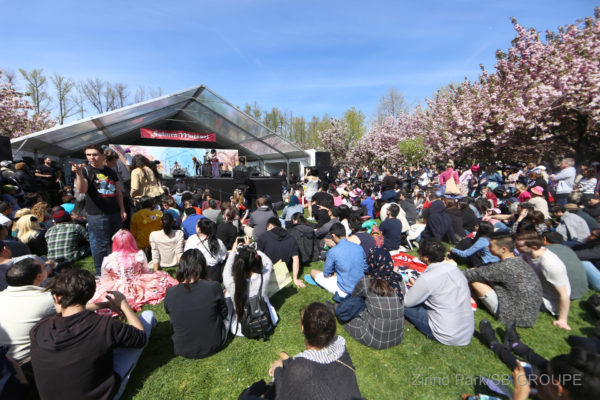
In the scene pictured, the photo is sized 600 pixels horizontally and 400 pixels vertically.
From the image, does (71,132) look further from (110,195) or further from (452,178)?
(452,178)

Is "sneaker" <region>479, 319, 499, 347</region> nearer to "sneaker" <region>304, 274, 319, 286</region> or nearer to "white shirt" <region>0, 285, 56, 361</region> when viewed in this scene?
"sneaker" <region>304, 274, 319, 286</region>

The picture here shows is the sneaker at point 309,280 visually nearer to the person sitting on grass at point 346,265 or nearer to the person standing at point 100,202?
the person sitting on grass at point 346,265

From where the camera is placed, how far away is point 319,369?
1646 millimetres

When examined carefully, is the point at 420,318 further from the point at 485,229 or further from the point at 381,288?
the point at 485,229

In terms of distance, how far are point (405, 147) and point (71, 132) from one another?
23.6 m

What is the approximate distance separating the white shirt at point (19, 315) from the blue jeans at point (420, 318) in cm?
381

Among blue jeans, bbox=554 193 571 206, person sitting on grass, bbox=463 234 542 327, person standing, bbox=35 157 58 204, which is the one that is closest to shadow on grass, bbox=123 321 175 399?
person sitting on grass, bbox=463 234 542 327

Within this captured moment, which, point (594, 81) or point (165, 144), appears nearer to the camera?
point (594, 81)

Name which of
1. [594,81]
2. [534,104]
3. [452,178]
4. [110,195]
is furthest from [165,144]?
[594,81]

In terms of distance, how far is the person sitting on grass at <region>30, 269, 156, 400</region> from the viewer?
1819 millimetres

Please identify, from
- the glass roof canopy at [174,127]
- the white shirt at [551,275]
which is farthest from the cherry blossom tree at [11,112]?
the white shirt at [551,275]

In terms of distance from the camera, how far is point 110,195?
3982 millimetres

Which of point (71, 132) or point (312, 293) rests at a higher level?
point (71, 132)

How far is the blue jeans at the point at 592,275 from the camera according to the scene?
13.4ft
